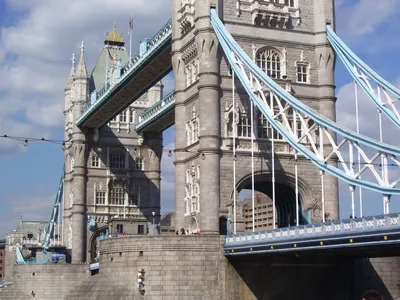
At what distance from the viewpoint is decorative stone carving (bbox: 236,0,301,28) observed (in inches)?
1816

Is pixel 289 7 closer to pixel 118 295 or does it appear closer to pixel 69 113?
pixel 118 295

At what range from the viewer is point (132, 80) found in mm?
59312

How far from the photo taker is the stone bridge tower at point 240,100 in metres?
44.0

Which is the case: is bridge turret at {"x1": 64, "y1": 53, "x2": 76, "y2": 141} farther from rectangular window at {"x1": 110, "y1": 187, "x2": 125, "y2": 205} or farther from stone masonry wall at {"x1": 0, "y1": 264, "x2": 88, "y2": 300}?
stone masonry wall at {"x1": 0, "y1": 264, "x2": 88, "y2": 300}

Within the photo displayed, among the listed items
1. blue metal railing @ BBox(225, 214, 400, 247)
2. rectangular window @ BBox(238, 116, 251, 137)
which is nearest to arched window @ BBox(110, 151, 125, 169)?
rectangular window @ BBox(238, 116, 251, 137)

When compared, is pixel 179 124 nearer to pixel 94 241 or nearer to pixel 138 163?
pixel 138 163

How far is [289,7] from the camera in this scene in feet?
155

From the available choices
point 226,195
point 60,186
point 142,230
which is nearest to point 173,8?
point 226,195

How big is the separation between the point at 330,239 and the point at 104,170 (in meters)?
45.3

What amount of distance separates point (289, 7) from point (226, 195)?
13.2 metres

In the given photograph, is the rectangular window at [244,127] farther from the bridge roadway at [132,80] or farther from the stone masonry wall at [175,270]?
the bridge roadway at [132,80]

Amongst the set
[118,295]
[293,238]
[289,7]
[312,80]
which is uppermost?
[289,7]

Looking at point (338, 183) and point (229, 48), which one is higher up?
point (229, 48)

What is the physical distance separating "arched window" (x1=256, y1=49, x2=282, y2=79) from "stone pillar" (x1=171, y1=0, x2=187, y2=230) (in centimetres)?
531
